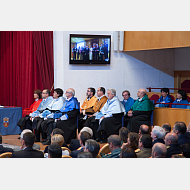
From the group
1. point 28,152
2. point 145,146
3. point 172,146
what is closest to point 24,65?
point 28,152

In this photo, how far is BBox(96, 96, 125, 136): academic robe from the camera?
23.8 ft

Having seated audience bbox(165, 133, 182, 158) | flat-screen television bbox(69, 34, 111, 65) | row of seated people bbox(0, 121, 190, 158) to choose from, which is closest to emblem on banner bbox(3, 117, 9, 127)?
flat-screen television bbox(69, 34, 111, 65)

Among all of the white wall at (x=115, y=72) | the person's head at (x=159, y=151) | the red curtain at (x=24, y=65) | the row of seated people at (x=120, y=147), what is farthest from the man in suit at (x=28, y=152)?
the red curtain at (x=24, y=65)

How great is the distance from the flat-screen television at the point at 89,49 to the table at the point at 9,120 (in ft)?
7.33

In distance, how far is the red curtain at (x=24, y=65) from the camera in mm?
9656

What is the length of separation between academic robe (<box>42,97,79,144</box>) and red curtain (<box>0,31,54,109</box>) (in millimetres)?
2435

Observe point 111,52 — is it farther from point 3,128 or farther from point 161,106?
point 3,128

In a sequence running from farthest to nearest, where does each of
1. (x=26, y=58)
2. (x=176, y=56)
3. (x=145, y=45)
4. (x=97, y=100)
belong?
(x=176, y=56), (x=26, y=58), (x=145, y=45), (x=97, y=100)

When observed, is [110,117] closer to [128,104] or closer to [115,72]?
[128,104]

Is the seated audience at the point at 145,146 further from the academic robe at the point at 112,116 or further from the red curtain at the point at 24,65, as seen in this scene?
the red curtain at the point at 24,65

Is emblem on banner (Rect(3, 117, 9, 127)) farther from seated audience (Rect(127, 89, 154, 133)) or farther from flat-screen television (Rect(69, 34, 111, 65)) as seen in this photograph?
seated audience (Rect(127, 89, 154, 133))

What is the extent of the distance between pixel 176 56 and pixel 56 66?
189 inches

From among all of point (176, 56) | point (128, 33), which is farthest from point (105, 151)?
point (176, 56)

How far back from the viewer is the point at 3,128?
816 cm
